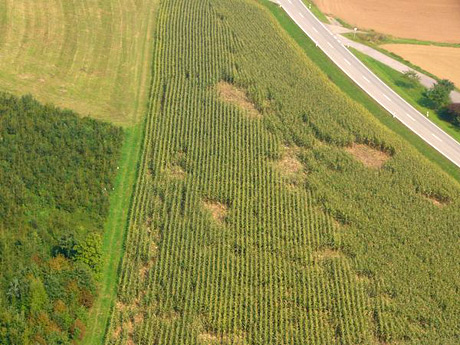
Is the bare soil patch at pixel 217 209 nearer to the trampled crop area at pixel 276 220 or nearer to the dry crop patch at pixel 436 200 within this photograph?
the trampled crop area at pixel 276 220

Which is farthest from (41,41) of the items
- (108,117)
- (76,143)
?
(76,143)

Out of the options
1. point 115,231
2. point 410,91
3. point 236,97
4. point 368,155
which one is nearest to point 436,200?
point 368,155

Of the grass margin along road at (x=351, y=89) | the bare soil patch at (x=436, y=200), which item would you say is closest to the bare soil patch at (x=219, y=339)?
the bare soil patch at (x=436, y=200)

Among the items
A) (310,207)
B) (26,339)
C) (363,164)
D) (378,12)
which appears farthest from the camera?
(378,12)

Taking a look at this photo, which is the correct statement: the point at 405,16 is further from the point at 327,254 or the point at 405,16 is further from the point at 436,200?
the point at 327,254

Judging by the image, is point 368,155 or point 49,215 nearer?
point 49,215

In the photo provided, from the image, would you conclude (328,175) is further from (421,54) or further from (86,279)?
(421,54)
